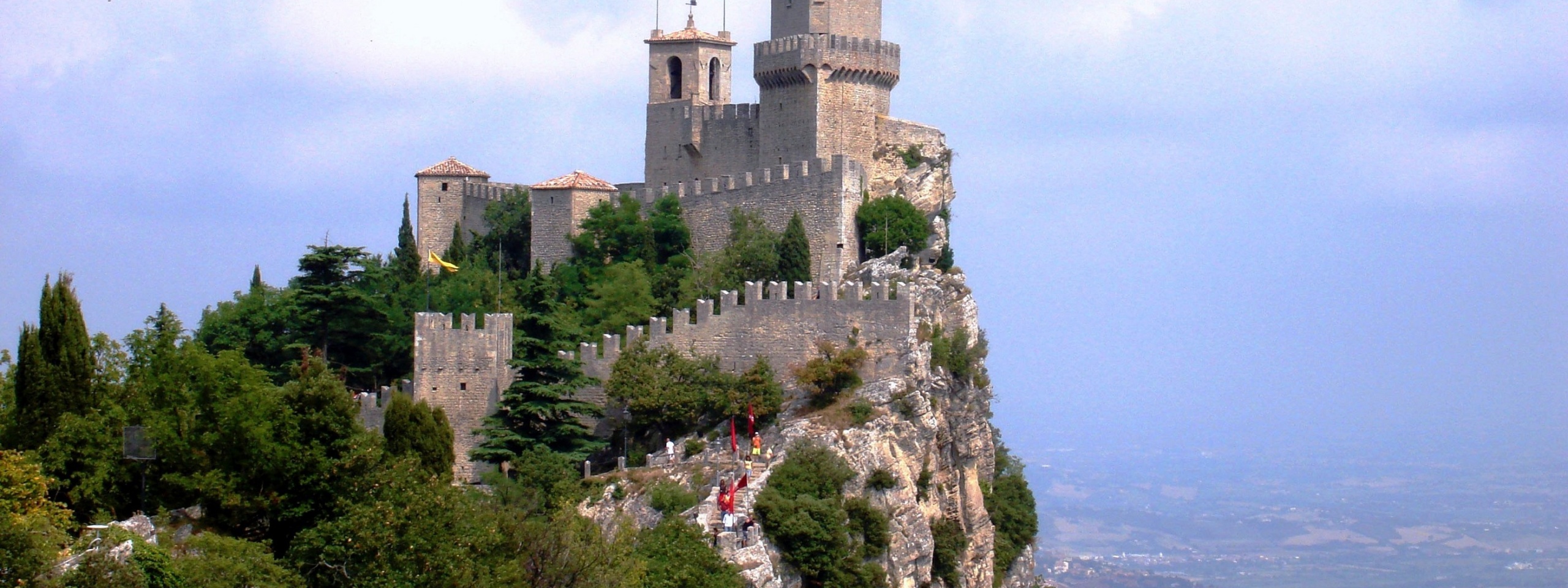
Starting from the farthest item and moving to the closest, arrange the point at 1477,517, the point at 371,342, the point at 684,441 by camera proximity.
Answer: the point at 1477,517
the point at 371,342
the point at 684,441

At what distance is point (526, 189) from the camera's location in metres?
66.8

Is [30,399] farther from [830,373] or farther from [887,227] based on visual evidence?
[887,227]

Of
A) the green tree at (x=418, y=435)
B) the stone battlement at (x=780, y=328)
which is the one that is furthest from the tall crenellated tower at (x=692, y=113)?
the green tree at (x=418, y=435)

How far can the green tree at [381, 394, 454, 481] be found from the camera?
4644cm

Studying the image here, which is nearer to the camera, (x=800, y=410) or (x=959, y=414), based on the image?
(x=800, y=410)

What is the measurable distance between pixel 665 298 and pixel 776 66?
26.1 feet

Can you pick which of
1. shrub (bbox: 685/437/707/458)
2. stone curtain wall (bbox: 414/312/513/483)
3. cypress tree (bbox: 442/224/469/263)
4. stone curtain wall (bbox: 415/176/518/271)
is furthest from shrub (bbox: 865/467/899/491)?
stone curtain wall (bbox: 415/176/518/271)

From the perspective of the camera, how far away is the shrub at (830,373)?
167ft

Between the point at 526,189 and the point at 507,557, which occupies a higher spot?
the point at 526,189

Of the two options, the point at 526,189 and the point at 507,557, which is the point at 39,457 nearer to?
the point at 507,557

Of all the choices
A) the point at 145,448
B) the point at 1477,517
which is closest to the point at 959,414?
the point at 145,448

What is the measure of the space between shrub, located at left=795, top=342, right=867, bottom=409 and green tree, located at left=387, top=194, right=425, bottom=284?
48.9 feet

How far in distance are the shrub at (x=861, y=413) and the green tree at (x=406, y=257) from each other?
16.0 m

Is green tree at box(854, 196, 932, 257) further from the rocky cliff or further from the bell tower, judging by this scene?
the bell tower
